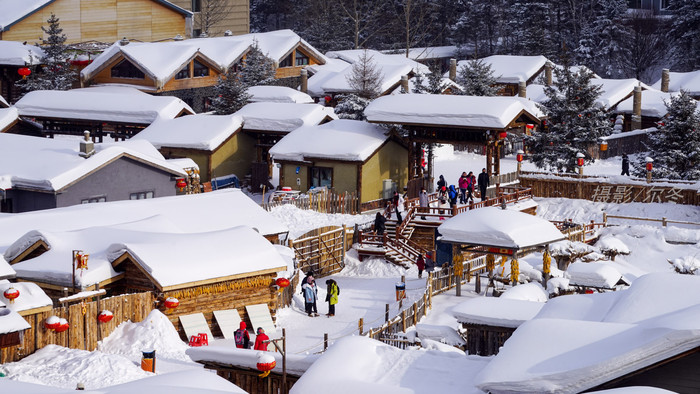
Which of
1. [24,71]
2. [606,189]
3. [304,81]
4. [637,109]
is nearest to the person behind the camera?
[606,189]

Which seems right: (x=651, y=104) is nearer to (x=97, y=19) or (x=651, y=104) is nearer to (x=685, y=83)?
(x=685, y=83)

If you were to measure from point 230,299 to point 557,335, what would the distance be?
43.4 ft

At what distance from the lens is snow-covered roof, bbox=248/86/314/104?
53.7m

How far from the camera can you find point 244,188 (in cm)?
4503

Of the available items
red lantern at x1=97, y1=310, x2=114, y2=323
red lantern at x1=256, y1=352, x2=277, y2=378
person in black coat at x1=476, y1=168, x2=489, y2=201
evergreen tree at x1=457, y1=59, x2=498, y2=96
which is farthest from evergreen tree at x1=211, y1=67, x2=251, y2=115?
red lantern at x1=256, y1=352, x2=277, y2=378

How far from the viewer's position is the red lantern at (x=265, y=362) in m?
15.2

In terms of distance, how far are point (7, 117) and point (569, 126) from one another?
76.3 ft

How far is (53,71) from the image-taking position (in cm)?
5375

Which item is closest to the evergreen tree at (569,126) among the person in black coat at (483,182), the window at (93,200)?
the person in black coat at (483,182)

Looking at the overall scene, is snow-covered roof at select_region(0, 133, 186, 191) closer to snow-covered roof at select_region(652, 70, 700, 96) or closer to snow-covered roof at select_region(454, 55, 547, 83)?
snow-covered roof at select_region(454, 55, 547, 83)

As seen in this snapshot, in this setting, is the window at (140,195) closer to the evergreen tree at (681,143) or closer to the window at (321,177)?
the window at (321,177)

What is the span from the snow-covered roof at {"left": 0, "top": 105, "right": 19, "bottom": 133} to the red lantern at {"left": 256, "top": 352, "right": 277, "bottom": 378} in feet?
102

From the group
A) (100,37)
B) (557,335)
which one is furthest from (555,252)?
(100,37)

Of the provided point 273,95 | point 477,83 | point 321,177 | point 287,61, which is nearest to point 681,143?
point 477,83
